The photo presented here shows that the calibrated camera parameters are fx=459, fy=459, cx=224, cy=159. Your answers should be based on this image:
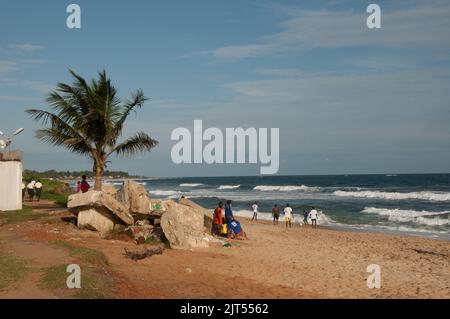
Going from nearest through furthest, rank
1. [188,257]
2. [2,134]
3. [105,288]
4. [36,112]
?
1. [105,288]
2. [188,257]
3. [36,112]
4. [2,134]

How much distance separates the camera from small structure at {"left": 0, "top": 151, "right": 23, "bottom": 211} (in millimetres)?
21109

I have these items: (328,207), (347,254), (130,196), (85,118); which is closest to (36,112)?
(85,118)

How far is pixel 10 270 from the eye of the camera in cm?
934

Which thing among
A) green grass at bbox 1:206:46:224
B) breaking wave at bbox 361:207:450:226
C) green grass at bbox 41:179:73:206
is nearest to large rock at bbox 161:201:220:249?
green grass at bbox 1:206:46:224

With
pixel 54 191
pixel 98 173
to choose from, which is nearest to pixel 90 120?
pixel 98 173

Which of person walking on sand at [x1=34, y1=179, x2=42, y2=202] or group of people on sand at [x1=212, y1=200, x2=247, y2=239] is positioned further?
person walking on sand at [x1=34, y1=179, x2=42, y2=202]

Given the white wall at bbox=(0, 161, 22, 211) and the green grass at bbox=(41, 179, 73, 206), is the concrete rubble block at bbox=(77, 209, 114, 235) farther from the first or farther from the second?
the green grass at bbox=(41, 179, 73, 206)

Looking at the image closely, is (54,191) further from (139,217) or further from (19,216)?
(139,217)

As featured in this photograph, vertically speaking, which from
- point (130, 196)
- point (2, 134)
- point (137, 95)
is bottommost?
point (130, 196)

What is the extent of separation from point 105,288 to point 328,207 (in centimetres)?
3517

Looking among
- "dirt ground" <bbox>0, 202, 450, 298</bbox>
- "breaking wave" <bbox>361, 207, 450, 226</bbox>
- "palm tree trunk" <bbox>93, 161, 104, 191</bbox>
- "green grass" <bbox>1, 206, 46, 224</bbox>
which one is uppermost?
"palm tree trunk" <bbox>93, 161, 104, 191</bbox>

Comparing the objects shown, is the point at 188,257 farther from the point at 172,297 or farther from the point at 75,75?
the point at 75,75

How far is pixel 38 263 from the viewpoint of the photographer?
1036cm
